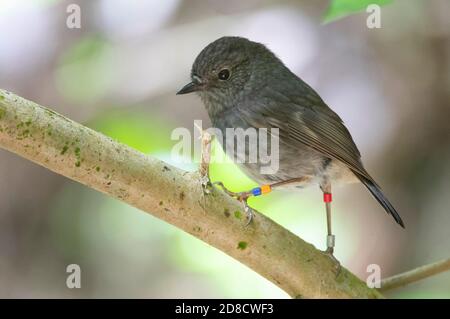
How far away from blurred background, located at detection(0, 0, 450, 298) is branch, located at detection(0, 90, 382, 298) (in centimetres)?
115

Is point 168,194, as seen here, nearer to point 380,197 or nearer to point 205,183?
point 205,183

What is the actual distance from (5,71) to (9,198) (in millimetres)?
846

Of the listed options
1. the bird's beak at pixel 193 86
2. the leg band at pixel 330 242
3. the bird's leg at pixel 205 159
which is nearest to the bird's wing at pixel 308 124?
the bird's beak at pixel 193 86

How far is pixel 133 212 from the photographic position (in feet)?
13.9

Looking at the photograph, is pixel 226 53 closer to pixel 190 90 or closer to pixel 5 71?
pixel 190 90

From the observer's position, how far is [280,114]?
3.29m

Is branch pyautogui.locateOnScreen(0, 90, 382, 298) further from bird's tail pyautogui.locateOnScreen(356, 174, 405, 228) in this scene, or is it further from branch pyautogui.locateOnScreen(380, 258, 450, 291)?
bird's tail pyautogui.locateOnScreen(356, 174, 405, 228)

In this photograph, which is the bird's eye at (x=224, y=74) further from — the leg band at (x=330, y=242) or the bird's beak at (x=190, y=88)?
the leg band at (x=330, y=242)

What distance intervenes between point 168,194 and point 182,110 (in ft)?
7.48

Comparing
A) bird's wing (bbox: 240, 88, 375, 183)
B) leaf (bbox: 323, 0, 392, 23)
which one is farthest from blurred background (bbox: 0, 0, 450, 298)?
leaf (bbox: 323, 0, 392, 23)

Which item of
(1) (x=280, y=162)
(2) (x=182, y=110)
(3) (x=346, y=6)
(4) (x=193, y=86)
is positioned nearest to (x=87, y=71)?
(2) (x=182, y=110)

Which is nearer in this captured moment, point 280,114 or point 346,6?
point 346,6
